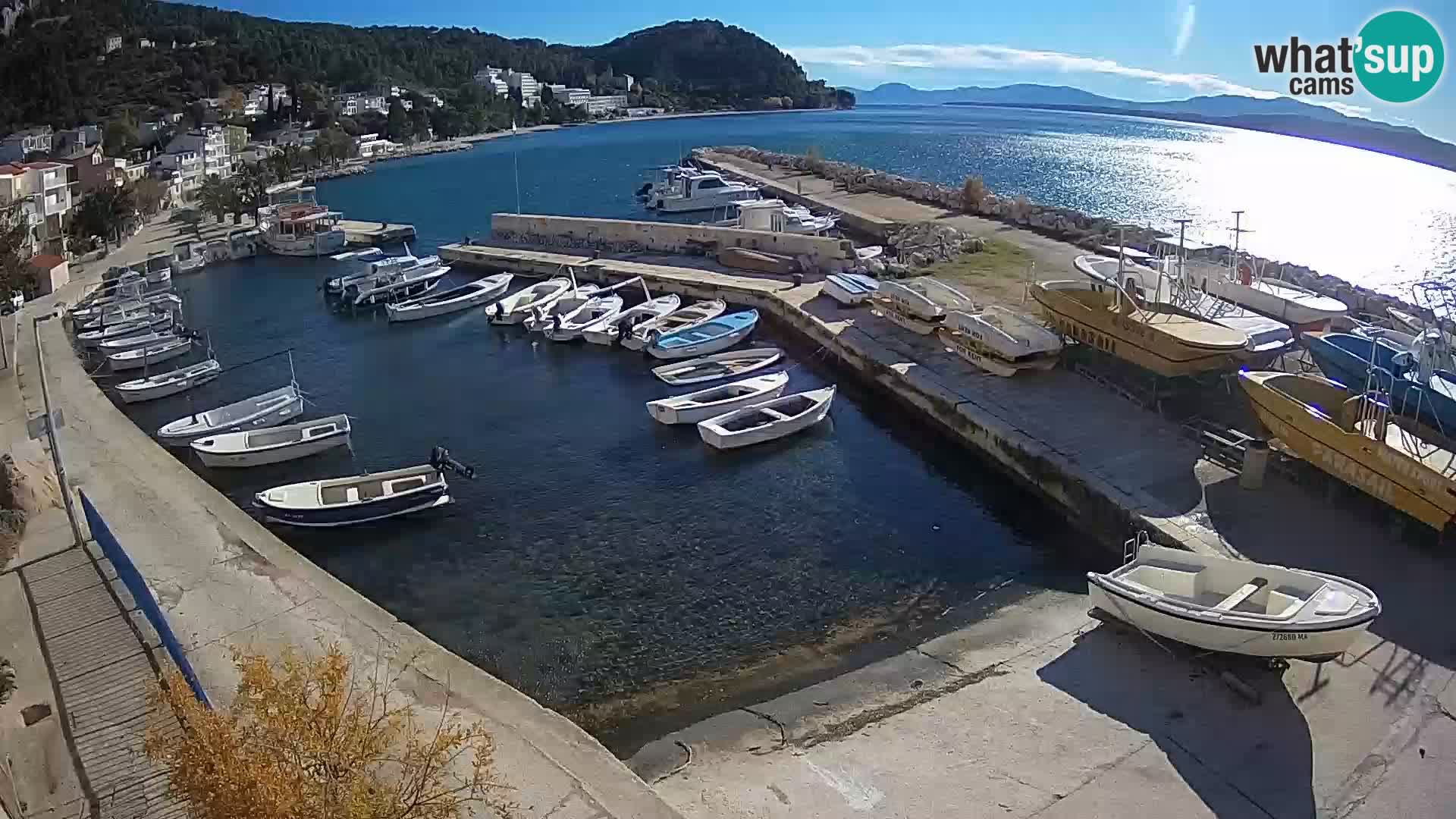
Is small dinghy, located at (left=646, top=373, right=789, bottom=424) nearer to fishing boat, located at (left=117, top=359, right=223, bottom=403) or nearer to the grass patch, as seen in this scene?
the grass patch

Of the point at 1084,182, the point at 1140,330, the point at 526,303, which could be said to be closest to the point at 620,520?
the point at 1140,330

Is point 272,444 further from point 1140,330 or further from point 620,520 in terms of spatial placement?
point 1140,330

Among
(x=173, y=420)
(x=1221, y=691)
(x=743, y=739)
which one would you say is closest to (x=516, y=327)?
(x=173, y=420)

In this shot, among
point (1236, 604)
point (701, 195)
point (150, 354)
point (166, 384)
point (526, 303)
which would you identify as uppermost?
point (701, 195)

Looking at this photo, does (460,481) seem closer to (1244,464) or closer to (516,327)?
(516,327)

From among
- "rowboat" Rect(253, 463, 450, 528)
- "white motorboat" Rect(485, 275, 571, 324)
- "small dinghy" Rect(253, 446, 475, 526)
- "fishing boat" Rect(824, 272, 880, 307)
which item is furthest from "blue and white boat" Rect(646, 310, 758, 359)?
"rowboat" Rect(253, 463, 450, 528)

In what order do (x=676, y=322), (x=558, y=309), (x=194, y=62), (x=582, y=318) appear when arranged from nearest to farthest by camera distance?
(x=676, y=322) < (x=582, y=318) < (x=558, y=309) < (x=194, y=62)
